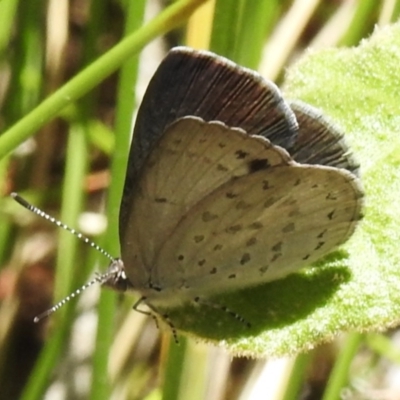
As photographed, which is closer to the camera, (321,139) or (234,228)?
(321,139)

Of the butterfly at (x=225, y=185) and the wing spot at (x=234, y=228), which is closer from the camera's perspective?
the butterfly at (x=225, y=185)

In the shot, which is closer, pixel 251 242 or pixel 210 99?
pixel 210 99

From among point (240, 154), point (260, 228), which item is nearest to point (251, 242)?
point (260, 228)

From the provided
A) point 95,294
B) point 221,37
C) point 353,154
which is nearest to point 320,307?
point 353,154

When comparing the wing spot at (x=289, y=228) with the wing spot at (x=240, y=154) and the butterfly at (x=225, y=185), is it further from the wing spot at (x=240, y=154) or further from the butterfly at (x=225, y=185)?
the wing spot at (x=240, y=154)

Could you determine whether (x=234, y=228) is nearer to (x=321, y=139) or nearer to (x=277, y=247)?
(x=277, y=247)

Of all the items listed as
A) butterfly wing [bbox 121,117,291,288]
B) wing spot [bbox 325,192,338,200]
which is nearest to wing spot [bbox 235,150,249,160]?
butterfly wing [bbox 121,117,291,288]

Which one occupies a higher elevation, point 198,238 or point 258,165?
point 258,165

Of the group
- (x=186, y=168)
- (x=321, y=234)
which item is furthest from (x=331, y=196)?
(x=186, y=168)

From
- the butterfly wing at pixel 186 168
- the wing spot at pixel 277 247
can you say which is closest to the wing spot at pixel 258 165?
the butterfly wing at pixel 186 168

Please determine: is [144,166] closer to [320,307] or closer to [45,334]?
[320,307]

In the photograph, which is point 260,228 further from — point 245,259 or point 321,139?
point 321,139
